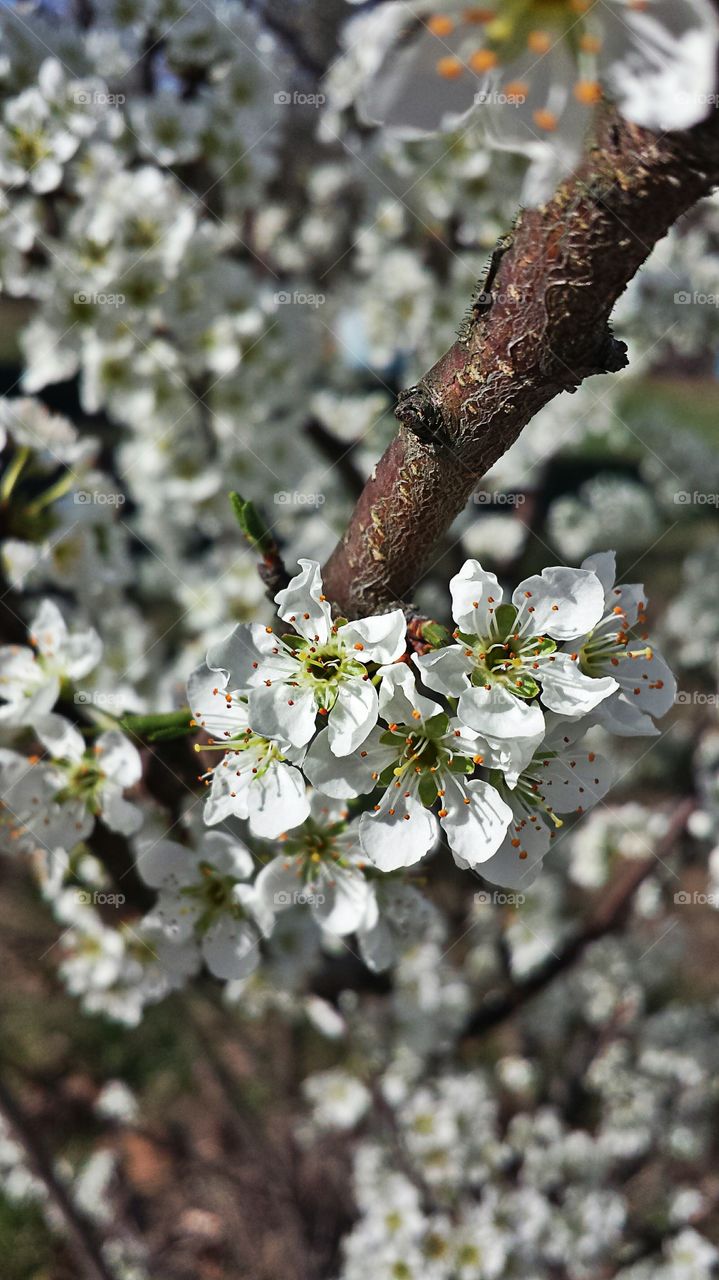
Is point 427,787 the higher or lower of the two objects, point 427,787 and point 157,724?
the higher

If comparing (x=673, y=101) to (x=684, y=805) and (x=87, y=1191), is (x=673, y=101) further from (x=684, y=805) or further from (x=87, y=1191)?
(x=87, y=1191)

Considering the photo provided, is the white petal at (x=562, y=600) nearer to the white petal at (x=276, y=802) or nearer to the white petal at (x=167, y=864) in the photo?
the white petal at (x=276, y=802)
